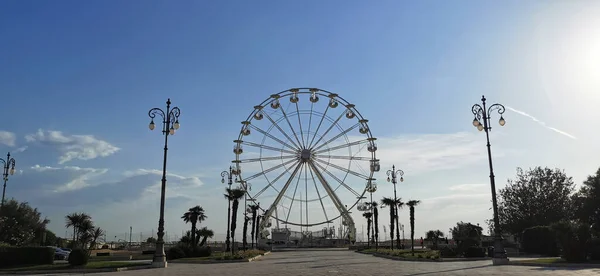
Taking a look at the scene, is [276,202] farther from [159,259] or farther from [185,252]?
[159,259]

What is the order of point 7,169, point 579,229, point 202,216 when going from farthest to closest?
point 202,216 → point 7,169 → point 579,229

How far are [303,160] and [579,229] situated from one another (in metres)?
30.4

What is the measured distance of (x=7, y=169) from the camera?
38.8 m

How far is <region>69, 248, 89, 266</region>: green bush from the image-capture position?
27.1 m

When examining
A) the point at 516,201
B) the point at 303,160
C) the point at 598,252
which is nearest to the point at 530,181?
the point at 516,201

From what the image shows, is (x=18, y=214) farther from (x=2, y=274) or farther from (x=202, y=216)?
(x=2, y=274)

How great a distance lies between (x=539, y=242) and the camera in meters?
41.8

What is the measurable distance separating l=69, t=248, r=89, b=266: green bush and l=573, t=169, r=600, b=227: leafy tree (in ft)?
146

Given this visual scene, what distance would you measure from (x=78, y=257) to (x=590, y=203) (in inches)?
1826

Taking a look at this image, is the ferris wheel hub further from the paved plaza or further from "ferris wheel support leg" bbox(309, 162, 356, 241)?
the paved plaza

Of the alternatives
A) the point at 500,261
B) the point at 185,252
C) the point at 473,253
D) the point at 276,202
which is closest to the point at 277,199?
the point at 276,202

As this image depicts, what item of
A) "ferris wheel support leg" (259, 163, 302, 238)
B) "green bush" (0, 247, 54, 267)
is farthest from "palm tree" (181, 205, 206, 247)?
"green bush" (0, 247, 54, 267)

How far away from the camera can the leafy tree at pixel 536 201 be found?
62188 millimetres

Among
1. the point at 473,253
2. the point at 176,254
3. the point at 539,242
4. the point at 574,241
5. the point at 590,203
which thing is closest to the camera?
the point at 574,241
